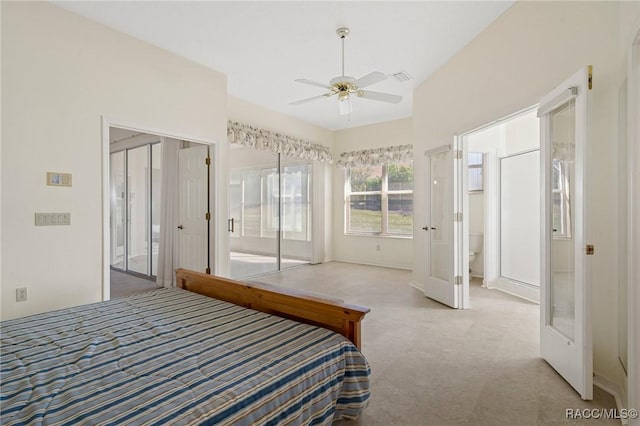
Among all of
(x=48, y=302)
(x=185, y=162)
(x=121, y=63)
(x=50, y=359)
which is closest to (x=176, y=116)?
(x=121, y=63)

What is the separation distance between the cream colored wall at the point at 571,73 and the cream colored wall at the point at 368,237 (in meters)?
2.65

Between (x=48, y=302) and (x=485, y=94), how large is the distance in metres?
4.72

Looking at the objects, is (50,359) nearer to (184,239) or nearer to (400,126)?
(184,239)

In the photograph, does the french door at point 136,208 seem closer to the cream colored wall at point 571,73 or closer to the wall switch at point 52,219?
the wall switch at point 52,219

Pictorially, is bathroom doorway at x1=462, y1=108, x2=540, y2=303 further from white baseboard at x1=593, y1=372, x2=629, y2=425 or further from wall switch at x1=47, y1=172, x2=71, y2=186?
wall switch at x1=47, y1=172, x2=71, y2=186

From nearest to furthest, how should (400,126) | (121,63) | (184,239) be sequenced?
(121,63) < (184,239) < (400,126)

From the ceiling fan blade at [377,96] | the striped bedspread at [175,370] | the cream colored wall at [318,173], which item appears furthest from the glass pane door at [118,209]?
the ceiling fan blade at [377,96]

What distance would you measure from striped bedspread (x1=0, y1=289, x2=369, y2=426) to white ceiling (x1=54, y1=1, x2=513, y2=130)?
269cm

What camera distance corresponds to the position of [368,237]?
6.86 metres


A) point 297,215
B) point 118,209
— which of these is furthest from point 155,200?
point 297,215

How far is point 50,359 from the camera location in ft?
4.69

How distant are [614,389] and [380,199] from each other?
4.95 meters

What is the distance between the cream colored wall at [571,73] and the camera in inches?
84.4

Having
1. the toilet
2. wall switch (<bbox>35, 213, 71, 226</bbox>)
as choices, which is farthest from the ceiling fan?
the toilet
